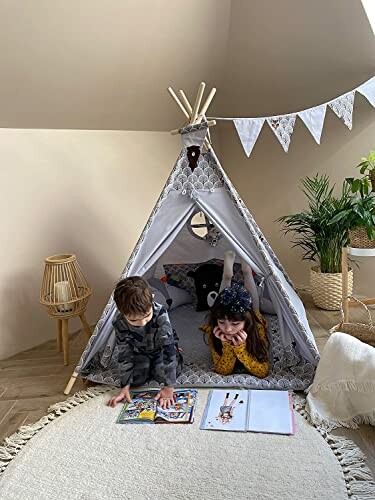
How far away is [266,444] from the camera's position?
1.99m

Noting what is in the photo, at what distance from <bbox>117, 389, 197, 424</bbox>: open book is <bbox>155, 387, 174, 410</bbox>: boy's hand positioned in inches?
0.8

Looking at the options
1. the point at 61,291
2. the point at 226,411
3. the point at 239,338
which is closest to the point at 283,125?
the point at 239,338

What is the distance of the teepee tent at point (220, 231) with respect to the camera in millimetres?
2471

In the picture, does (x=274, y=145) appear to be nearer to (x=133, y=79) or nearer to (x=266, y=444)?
(x=133, y=79)

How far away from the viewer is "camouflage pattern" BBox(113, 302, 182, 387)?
7.77 feet

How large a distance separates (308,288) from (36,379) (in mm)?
2363

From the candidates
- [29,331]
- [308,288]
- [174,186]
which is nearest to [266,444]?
[174,186]

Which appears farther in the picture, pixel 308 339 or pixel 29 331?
pixel 29 331

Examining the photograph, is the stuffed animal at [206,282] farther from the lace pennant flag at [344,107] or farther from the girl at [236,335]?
the lace pennant flag at [344,107]

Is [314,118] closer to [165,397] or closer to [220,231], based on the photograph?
[220,231]

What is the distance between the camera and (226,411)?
2.23 metres

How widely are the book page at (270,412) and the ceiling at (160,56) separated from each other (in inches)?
84.4

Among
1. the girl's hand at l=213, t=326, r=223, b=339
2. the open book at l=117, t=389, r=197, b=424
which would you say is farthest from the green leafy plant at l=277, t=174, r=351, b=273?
the open book at l=117, t=389, r=197, b=424

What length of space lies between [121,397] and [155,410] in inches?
8.1
